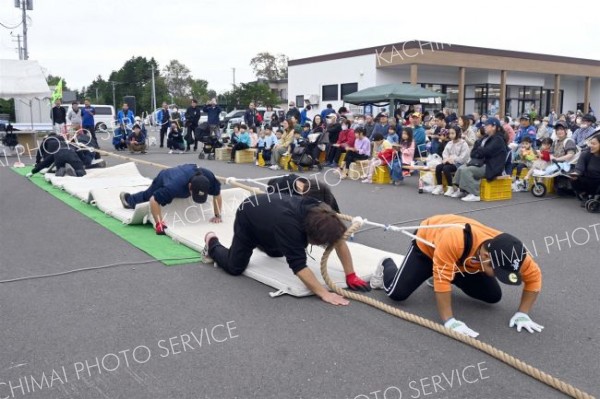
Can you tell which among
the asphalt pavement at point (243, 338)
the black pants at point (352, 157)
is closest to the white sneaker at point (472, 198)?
the asphalt pavement at point (243, 338)

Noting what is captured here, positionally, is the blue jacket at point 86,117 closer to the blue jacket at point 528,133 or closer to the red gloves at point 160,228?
the red gloves at point 160,228

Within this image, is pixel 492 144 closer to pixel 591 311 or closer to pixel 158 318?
pixel 591 311

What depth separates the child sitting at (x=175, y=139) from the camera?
19.8m

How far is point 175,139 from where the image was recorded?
20.0 meters

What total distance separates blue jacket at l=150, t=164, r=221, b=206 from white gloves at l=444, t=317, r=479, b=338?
12.1ft

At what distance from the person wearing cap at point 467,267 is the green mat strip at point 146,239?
8.26 feet

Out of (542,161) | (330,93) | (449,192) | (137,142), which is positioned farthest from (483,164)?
(330,93)

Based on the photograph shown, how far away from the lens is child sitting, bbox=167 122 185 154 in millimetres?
19839

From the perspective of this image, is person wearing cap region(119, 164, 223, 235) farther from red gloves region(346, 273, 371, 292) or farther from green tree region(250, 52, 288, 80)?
green tree region(250, 52, 288, 80)

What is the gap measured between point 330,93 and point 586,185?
→ 21.1 meters

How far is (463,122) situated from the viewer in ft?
40.5

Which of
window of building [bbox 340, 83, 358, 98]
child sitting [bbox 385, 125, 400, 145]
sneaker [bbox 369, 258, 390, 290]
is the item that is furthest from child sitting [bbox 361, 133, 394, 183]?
window of building [bbox 340, 83, 358, 98]

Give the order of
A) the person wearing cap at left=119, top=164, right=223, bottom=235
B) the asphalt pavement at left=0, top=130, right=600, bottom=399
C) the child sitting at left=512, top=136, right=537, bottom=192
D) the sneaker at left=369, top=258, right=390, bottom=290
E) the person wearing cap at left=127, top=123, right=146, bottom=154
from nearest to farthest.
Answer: the asphalt pavement at left=0, top=130, right=600, bottom=399 → the sneaker at left=369, top=258, right=390, bottom=290 → the person wearing cap at left=119, top=164, right=223, bottom=235 → the child sitting at left=512, top=136, right=537, bottom=192 → the person wearing cap at left=127, top=123, right=146, bottom=154

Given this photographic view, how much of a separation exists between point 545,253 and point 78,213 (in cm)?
670
